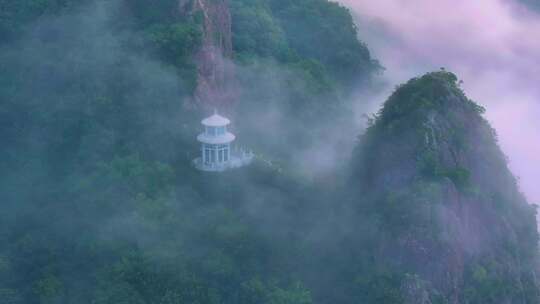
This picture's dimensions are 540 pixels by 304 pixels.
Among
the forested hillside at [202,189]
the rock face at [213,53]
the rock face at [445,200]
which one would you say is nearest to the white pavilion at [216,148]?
the forested hillside at [202,189]

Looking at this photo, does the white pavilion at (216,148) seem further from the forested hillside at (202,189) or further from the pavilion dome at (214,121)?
the forested hillside at (202,189)

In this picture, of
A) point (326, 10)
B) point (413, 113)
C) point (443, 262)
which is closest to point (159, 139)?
point (413, 113)

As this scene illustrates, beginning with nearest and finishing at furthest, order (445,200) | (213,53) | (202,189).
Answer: (445,200)
(202,189)
(213,53)

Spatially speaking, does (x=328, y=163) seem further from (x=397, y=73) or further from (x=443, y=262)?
(x=397, y=73)

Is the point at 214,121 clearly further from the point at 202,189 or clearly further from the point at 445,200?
the point at 445,200

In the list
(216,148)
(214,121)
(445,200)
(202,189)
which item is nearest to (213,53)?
(214,121)

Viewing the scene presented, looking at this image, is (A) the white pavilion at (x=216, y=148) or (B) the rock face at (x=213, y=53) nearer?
(A) the white pavilion at (x=216, y=148)
